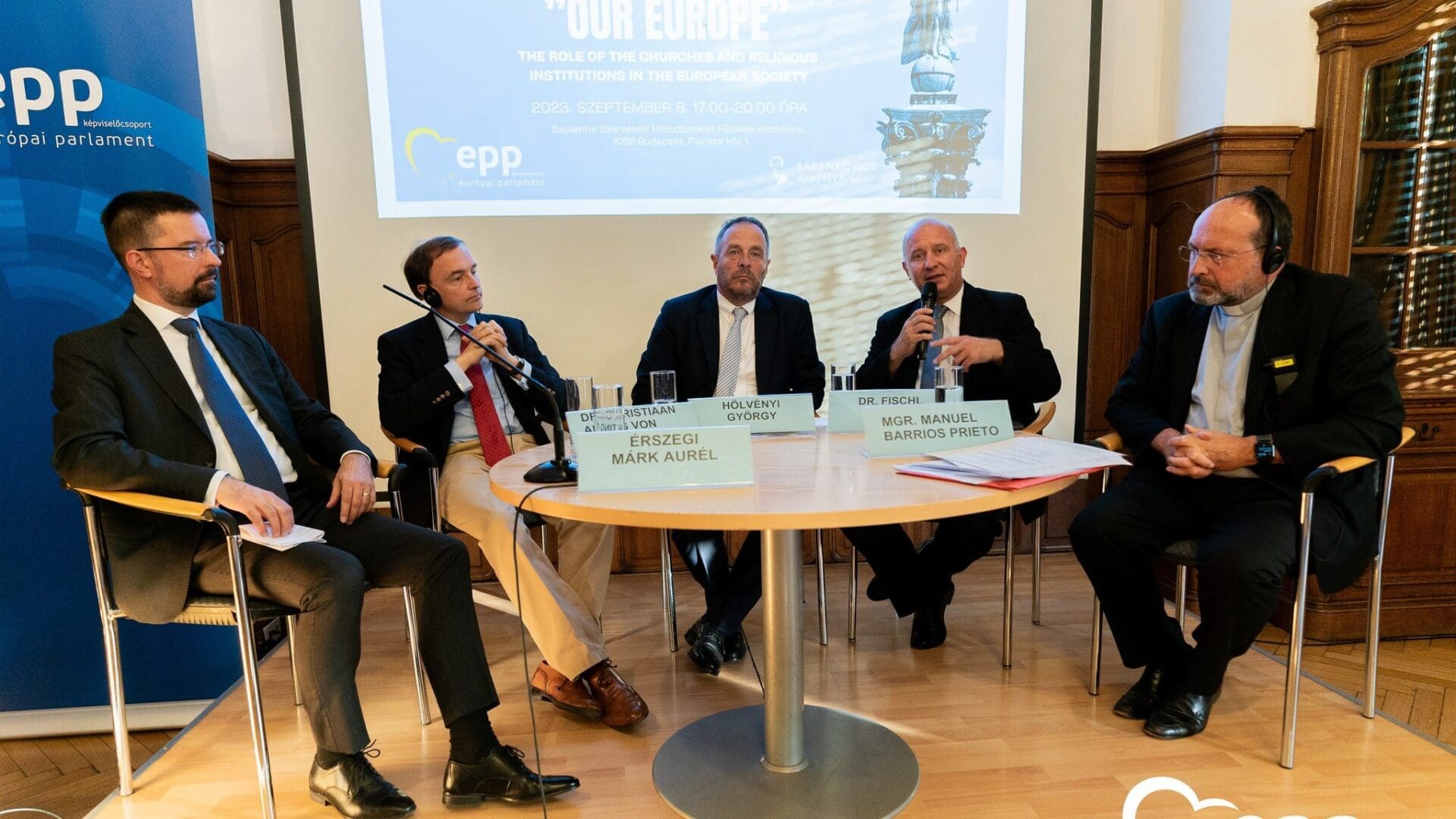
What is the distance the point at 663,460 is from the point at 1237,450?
1381mm

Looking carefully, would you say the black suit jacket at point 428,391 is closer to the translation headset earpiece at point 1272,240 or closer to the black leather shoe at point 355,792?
the black leather shoe at point 355,792

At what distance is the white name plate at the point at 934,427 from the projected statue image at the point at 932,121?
1807 mm

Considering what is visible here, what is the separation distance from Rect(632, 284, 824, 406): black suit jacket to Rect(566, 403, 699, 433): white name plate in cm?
91

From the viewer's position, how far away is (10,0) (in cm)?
203

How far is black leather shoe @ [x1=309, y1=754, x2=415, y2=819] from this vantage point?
1644mm

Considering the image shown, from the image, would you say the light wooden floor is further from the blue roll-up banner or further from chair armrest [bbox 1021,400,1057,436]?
chair armrest [bbox 1021,400,1057,436]

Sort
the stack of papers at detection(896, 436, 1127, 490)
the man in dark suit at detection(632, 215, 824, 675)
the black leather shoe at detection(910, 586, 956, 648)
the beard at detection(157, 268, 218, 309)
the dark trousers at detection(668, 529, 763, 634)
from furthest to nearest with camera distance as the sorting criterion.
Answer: the man in dark suit at detection(632, 215, 824, 675), the black leather shoe at detection(910, 586, 956, 648), the dark trousers at detection(668, 529, 763, 634), the beard at detection(157, 268, 218, 309), the stack of papers at detection(896, 436, 1127, 490)

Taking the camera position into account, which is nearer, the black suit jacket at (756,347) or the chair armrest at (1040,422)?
the chair armrest at (1040,422)

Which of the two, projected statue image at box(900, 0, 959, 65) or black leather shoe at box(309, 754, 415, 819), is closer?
black leather shoe at box(309, 754, 415, 819)

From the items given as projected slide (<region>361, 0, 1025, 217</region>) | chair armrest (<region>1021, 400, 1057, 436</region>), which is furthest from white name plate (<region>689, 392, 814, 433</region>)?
projected slide (<region>361, 0, 1025, 217</region>)

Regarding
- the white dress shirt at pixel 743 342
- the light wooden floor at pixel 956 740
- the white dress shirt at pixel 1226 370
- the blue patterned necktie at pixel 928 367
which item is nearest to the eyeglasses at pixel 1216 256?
the white dress shirt at pixel 1226 370

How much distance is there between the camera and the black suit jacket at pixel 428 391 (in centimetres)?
227

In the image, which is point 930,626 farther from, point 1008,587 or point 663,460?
point 663,460

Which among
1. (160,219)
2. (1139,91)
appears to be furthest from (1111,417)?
(160,219)
